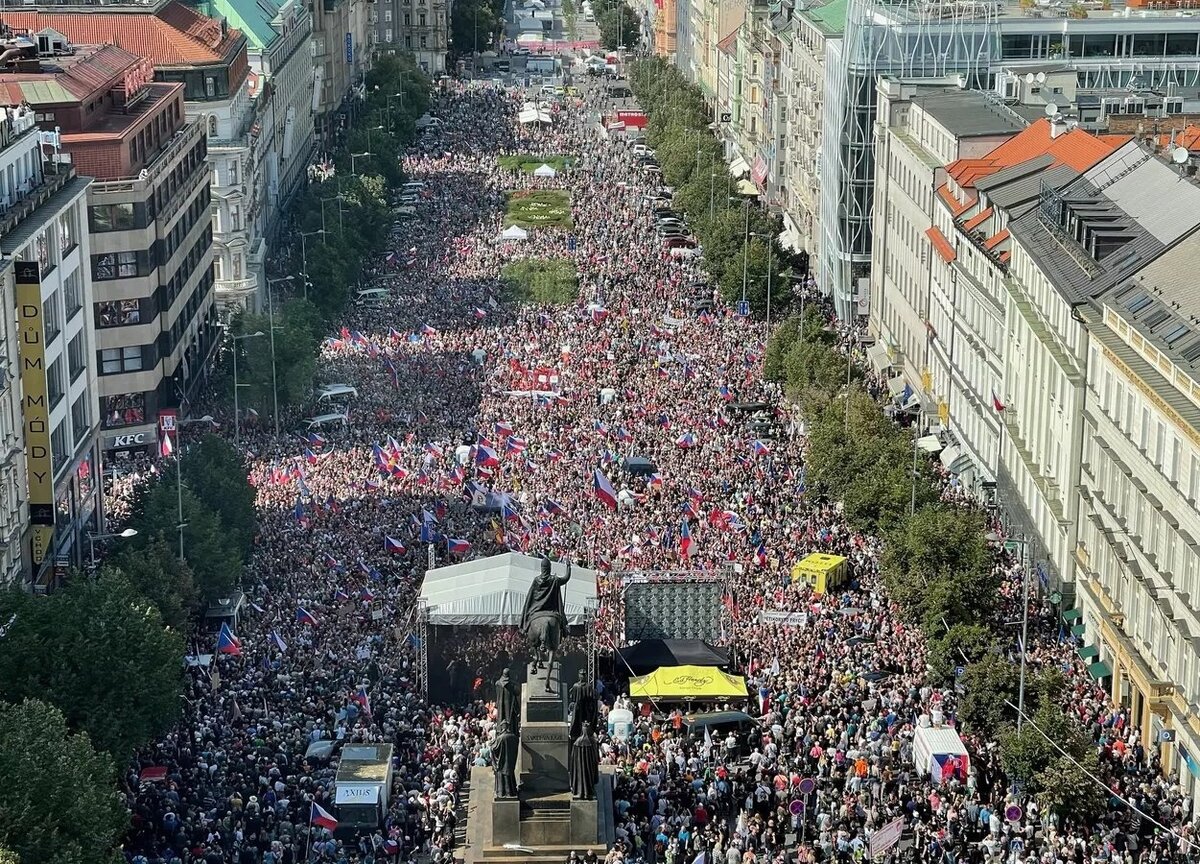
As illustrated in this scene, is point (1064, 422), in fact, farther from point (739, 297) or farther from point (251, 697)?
point (739, 297)

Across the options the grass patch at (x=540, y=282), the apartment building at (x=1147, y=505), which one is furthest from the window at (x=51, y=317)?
the grass patch at (x=540, y=282)

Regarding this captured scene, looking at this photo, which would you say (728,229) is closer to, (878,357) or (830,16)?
(830,16)

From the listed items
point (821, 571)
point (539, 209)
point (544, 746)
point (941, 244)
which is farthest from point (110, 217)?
point (539, 209)

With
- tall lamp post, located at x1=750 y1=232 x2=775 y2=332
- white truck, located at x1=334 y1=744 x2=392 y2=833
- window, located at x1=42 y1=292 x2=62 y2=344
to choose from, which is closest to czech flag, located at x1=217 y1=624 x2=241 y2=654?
white truck, located at x1=334 y1=744 x2=392 y2=833

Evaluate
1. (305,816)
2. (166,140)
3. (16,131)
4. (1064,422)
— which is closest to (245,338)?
(166,140)

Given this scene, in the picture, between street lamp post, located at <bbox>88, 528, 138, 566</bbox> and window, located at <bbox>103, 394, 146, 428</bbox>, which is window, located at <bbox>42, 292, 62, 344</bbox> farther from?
window, located at <bbox>103, 394, 146, 428</bbox>
